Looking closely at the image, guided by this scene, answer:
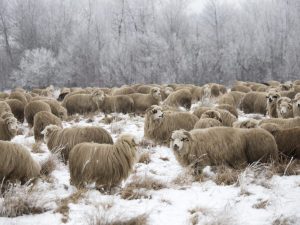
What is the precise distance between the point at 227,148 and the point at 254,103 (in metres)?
8.07

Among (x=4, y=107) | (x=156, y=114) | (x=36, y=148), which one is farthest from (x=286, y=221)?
(x=4, y=107)

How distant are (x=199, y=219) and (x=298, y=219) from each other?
1.28 metres

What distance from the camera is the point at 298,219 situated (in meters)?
5.38

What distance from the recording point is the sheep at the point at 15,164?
586 centimetres

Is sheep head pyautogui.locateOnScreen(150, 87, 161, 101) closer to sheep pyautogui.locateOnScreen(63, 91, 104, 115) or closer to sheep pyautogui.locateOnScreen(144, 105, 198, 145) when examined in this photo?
sheep pyautogui.locateOnScreen(63, 91, 104, 115)

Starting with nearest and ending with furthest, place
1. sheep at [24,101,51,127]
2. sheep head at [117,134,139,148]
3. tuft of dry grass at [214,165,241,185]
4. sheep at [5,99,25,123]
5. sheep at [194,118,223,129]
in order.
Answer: sheep head at [117,134,139,148] < tuft of dry grass at [214,165,241,185] < sheep at [194,118,223,129] < sheep at [24,101,51,127] < sheep at [5,99,25,123]

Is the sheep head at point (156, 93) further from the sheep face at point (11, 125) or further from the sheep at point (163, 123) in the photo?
the sheep face at point (11, 125)

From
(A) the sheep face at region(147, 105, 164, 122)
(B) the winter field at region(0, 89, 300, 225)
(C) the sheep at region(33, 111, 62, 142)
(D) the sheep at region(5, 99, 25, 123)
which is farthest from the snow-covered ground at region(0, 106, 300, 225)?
(D) the sheep at region(5, 99, 25, 123)

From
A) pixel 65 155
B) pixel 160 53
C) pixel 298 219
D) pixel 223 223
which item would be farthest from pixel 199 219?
pixel 160 53

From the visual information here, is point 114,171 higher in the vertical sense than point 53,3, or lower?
lower

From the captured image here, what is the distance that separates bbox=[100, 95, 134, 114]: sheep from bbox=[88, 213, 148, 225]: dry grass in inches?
413

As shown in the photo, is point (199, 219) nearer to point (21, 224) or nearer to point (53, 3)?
point (21, 224)

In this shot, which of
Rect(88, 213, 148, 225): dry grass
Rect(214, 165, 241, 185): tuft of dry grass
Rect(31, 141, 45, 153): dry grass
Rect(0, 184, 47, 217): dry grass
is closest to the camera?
Rect(88, 213, 148, 225): dry grass

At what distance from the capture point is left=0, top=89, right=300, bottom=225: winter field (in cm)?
529
